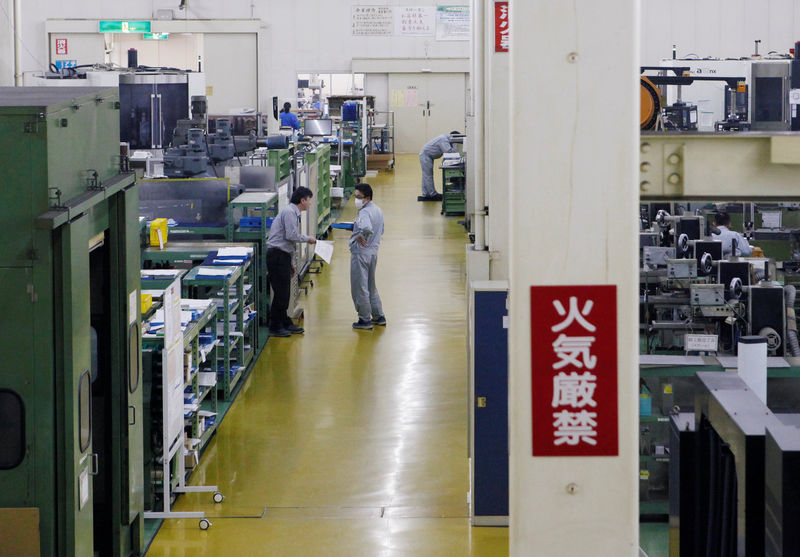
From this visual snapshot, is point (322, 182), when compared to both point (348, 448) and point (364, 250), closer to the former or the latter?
point (364, 250)

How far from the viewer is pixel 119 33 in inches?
1231

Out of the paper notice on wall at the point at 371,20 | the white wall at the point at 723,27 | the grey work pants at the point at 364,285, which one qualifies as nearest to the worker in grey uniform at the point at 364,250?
the grey work pants at the point at 364,285

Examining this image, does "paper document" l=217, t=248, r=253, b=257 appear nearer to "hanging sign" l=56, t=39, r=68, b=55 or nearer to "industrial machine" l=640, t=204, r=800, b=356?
"industrial machine" l=640, t=204, r=800, b=356

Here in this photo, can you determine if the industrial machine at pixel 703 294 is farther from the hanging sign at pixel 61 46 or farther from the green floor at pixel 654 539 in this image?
the hanging sign at pixel 61 46

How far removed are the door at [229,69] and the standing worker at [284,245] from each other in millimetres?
18559

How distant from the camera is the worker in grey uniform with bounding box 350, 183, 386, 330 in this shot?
13000 mm

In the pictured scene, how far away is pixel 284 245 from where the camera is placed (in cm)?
1272

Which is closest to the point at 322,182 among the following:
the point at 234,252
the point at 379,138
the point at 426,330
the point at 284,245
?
the point at 426,330

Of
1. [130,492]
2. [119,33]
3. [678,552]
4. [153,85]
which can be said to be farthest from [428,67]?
[678,552]

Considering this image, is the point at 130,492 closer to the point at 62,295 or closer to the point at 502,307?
the point at 62,295

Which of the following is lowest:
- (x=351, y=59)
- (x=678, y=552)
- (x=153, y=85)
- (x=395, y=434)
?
(x=395, y=434)

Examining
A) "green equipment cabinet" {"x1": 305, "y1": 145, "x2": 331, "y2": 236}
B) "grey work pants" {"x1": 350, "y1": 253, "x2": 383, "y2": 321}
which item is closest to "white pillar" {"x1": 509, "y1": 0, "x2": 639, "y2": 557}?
"grey work pants" {"x1": 350, "y1": 253, "x2": 383, "y2": 321}

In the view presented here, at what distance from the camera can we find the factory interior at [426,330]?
3088mm

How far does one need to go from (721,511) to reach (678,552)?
1.13ft
